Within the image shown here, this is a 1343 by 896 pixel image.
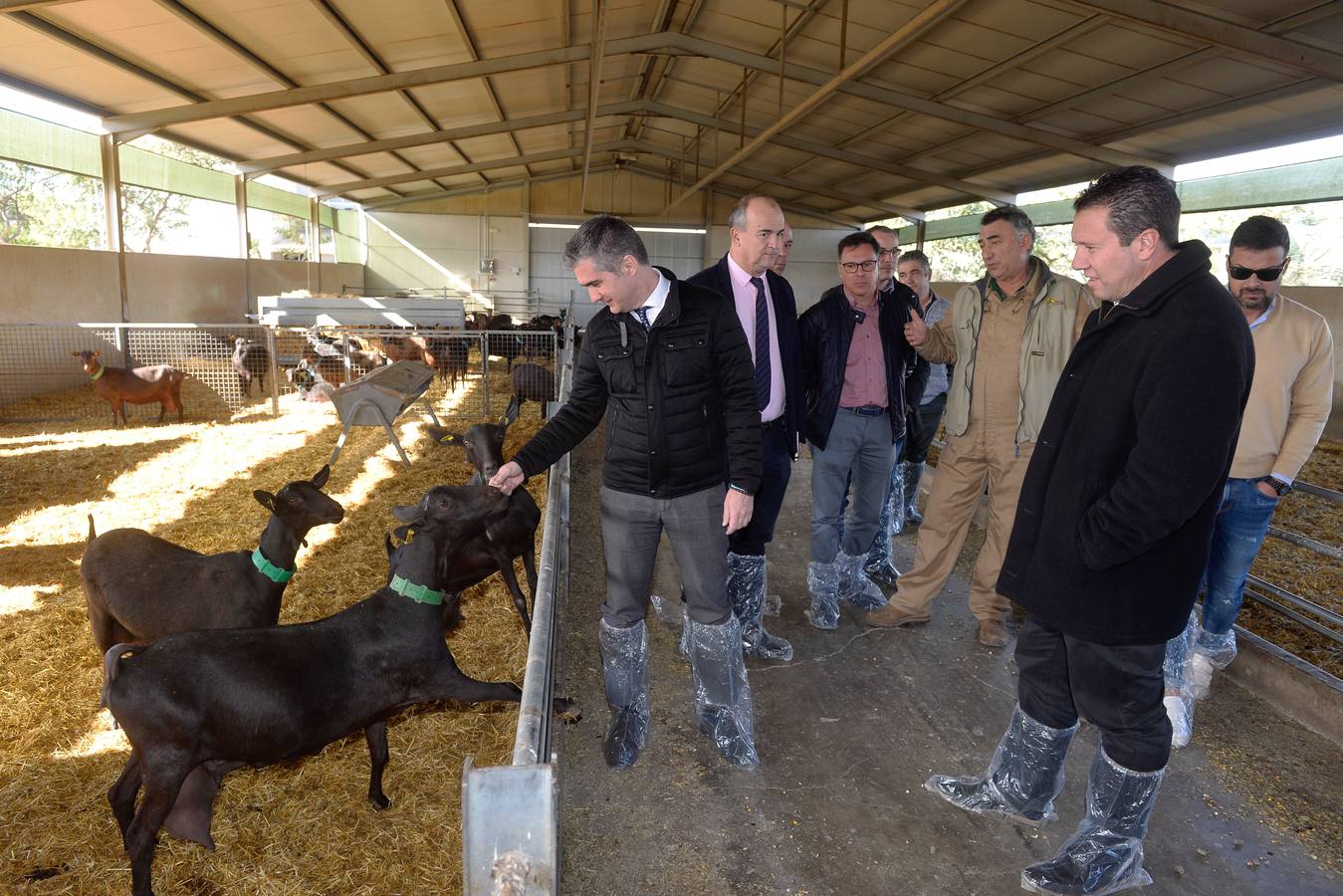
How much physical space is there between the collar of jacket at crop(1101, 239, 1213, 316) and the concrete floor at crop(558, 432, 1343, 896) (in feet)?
5.74

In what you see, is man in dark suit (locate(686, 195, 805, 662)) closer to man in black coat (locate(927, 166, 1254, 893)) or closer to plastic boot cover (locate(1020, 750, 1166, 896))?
man in black coat (locate(927, 166, 1254, 893))

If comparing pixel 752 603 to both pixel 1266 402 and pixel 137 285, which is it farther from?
pixel 137 285

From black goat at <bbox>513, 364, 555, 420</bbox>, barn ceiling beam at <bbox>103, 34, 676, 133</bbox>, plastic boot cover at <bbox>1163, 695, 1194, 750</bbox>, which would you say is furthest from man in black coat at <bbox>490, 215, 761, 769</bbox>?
barn ceiling beam at <bbox>103, 34, 676, 133</bbox>

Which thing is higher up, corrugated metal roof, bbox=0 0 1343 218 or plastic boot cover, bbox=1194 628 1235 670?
corrugated metal roof, bbox=0 0 1343 218

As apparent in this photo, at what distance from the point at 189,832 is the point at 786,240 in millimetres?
3296

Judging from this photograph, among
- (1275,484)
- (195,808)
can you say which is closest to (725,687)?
(195,808)

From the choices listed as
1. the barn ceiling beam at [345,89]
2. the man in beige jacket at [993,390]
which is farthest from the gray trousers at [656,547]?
the barn ceiling beam at [345,89]

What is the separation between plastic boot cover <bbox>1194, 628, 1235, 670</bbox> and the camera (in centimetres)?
364

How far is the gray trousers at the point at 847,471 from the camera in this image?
406 centimetres

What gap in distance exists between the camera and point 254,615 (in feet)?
10.5

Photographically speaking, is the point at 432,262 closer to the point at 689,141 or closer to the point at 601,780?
the point at 689,141

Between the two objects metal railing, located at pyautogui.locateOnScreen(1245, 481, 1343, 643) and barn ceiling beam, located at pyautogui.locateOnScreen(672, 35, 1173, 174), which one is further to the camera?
barn ceiling beam, located at pyautogui.locateOnScreen(672, 35, 1173, 174)

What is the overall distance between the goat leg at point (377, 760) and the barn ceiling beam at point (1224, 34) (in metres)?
8.11

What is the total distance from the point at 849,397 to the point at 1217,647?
2056mm
